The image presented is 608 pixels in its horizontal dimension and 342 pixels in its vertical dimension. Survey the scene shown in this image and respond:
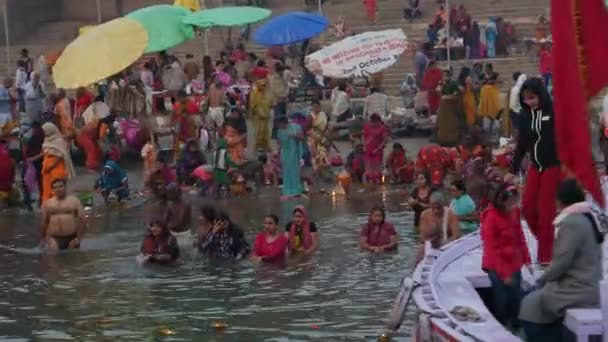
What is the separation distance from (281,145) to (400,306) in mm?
11223

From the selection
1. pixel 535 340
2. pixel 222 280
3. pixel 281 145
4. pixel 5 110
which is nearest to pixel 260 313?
pixel 222 280

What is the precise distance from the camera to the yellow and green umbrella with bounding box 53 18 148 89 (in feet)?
74.7

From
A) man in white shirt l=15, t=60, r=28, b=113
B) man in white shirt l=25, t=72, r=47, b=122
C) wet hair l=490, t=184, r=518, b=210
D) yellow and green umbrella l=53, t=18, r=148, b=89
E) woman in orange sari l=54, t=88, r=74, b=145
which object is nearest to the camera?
wet hair l=490, t=184, r=518, b=210

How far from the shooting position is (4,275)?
1720cm

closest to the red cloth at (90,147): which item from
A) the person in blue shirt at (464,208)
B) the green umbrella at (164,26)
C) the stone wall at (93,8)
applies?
the green umbrella at (164,26)

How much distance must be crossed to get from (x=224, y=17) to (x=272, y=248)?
36.1 ft

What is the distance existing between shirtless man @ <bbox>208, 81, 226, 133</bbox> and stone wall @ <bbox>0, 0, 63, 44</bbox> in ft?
49.6

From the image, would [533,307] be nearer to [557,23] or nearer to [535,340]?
[535,340]

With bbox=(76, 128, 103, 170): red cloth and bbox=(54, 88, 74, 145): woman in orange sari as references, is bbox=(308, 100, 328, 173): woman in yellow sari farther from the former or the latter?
bbox=(54, 88, 74, 145): woman in orange sari

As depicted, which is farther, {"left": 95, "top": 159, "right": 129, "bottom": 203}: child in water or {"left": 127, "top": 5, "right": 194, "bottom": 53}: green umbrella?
{"left": 127, "top": 5, "right": 194, "bottom": 53}: green umbrella

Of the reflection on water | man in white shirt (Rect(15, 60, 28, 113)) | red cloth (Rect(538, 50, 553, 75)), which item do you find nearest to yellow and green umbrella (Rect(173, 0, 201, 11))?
man in white shirt (Rect(15, 60, 28, 113))

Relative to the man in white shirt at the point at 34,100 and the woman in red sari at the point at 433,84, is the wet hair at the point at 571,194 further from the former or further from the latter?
the man in white shirt at the point at 34,100

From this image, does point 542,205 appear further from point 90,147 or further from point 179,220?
point 90,147

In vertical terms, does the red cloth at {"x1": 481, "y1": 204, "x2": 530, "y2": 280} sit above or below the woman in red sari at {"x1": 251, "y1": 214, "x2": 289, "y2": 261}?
above
